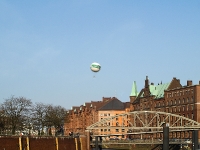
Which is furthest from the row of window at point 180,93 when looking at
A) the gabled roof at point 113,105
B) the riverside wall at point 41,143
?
the gabled roof at point 113,105

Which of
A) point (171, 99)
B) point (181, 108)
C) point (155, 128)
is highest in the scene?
point (171, 99)

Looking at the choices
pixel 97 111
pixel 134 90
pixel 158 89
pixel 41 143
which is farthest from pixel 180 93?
pixel 41 143

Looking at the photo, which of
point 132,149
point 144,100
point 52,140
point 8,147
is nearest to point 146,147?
point 132,149

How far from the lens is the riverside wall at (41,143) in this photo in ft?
174

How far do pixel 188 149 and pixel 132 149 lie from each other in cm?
2461

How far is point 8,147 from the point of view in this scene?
2076 inches

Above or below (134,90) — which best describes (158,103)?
below

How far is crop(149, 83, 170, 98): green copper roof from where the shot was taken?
122m

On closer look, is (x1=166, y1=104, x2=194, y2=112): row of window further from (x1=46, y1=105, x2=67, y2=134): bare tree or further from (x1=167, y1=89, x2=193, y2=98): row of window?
(x1=46, y1=105, x2=67, y2=134): bare tree

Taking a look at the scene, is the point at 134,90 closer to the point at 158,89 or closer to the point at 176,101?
the point at 158,89

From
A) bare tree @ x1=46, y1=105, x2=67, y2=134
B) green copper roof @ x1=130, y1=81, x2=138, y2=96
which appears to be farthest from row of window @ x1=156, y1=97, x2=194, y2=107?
bare tree @ x1=46, y1=105, x2=67, y2=134

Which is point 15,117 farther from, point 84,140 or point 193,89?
point 193,89

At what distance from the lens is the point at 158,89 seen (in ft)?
411

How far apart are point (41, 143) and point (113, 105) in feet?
307
